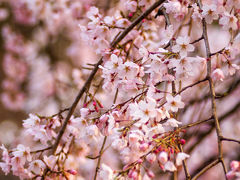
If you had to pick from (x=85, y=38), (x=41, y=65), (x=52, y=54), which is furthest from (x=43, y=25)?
(x=85, y=38)

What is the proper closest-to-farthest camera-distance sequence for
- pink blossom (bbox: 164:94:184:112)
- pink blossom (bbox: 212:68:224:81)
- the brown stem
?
1. the brown stem
2. pink blossom (bbox: 164:94:184:112)
3. pink blossom (bbox: 212:68:224:81)

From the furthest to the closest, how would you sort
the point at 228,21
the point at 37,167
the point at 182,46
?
the point at 37,167
the point at 228,21
the point at 182,46

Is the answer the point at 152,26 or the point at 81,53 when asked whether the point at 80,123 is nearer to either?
the point at 152,26

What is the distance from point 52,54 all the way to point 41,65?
47 cm

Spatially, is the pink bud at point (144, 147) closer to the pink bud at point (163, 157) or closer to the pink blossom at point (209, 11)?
the pink bud at point (163, 157)

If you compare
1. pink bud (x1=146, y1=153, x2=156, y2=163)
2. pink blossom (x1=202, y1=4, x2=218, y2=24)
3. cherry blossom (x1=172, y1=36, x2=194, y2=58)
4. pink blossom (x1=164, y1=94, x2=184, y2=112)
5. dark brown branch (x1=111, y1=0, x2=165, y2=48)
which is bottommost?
pink bud (x1=146, y1=153, x2=156, y2=163)

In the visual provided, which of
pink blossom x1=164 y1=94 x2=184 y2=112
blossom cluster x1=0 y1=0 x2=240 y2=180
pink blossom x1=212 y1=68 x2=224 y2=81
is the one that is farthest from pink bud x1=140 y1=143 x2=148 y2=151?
pink blossom x1=212 y1=68 x2=224 y2=81

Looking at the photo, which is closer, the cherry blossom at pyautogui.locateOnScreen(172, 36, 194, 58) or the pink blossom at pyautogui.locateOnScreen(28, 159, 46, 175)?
the cherry blossom at pyautogui.locateOnScreen(172, 36, 194, 58)

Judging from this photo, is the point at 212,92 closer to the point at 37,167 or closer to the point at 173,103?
the point at 173,103

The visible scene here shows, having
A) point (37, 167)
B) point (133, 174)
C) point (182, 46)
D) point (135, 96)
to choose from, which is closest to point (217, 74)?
point (182, 46)

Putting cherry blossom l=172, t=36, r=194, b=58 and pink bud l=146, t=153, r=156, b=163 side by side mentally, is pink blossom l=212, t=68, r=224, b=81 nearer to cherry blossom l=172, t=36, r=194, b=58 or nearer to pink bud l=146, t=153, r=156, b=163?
cherry blossom l=172, t=36, r=194, b=58

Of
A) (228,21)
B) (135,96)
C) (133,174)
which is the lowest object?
(133,174)

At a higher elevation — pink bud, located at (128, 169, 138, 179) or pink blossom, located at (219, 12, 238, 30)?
pink blossom, located at (219, 12, 238, 30)

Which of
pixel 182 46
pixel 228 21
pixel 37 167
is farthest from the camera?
pixel 37 167
